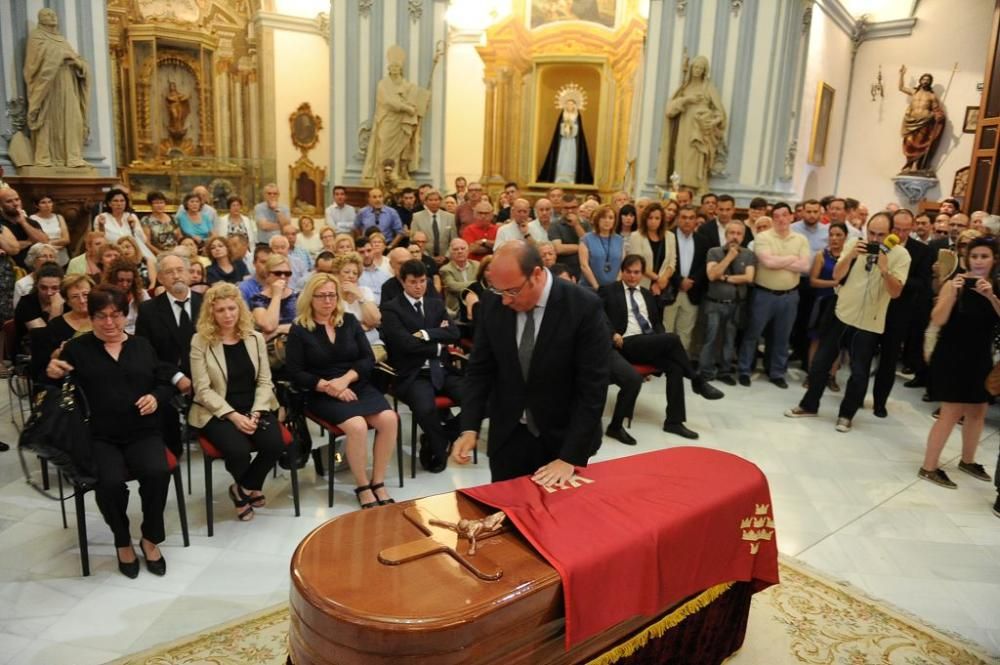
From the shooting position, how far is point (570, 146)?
14367mm

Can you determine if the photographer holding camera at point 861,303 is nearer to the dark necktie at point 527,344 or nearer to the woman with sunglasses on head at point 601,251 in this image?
the woman with sunglasses on head at point 601,251

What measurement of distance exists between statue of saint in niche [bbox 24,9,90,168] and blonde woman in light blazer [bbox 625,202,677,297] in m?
6.78

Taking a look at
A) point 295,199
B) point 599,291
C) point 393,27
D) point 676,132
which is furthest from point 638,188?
point 295,199

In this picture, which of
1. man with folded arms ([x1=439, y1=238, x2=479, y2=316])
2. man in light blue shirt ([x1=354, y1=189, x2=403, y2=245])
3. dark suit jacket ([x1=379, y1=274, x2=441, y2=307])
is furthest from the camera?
man in light blue shirt ([x1=354, y1=189, x2=403, y2=245])

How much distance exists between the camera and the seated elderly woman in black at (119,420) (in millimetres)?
3461

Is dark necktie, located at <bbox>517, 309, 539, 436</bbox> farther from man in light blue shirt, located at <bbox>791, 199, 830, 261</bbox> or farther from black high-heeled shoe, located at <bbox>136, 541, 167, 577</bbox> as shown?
man in light blue shirt, located at <bbox>791, 199, 830, 261</bbox>

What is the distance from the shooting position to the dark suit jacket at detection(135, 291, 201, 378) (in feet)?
13.8

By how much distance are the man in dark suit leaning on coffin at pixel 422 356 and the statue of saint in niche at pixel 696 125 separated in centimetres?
644

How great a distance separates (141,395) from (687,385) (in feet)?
→ 16.5

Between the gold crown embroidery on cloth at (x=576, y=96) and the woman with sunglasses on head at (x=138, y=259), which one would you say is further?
the gold crown embroidery on cloth at (x=576, y=96)

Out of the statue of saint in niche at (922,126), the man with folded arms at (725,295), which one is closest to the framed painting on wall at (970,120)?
the statue of saint in niche at (922,126)

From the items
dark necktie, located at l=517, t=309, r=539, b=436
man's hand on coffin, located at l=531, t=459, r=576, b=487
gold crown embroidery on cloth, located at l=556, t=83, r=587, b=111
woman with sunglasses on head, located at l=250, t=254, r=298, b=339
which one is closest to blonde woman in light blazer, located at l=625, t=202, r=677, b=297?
→ woman with sunglasses on head, located at l=250, t=254, r=298, b=339

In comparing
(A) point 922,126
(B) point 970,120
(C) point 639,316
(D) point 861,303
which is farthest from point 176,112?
(B) point 970,120

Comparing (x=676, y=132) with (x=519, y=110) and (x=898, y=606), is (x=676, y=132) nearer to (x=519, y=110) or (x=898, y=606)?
(x=519, y=110)
